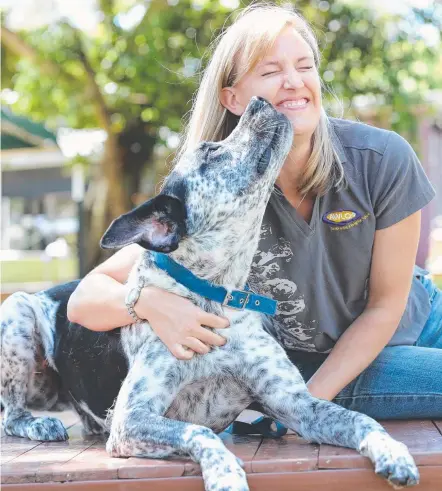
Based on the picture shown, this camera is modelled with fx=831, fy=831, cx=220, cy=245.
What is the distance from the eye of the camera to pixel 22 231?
1001 inches

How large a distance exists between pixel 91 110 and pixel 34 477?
31.0ft

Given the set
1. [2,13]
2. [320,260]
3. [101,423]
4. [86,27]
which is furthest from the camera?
[86,27]

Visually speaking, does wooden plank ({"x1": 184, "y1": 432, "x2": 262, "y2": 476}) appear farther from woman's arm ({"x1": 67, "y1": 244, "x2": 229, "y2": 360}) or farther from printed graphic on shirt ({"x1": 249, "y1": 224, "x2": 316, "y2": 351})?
printed graphic on shirt ({"x1": 249, "y1": 224, "x2": 316, "y2": 351})

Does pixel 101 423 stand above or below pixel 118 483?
below

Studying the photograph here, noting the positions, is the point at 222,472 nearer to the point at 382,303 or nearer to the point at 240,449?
the point at 240,449

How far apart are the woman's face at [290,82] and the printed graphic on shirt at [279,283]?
0.44m


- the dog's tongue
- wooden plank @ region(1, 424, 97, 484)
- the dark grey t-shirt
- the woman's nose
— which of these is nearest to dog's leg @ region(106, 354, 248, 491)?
wooden plank @ region(1, 424, 97, 484)

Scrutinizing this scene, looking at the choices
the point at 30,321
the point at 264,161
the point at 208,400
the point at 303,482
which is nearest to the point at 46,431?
the point at 30,321

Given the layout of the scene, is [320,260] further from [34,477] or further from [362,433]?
[34,477]

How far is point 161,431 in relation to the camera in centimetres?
260

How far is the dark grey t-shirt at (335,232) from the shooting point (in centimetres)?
312

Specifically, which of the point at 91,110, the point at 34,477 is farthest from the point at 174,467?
the point at 91,110

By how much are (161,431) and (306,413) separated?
50 cm

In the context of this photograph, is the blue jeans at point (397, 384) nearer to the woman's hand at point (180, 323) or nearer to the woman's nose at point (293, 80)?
the woman's hand at point (180, 323)
